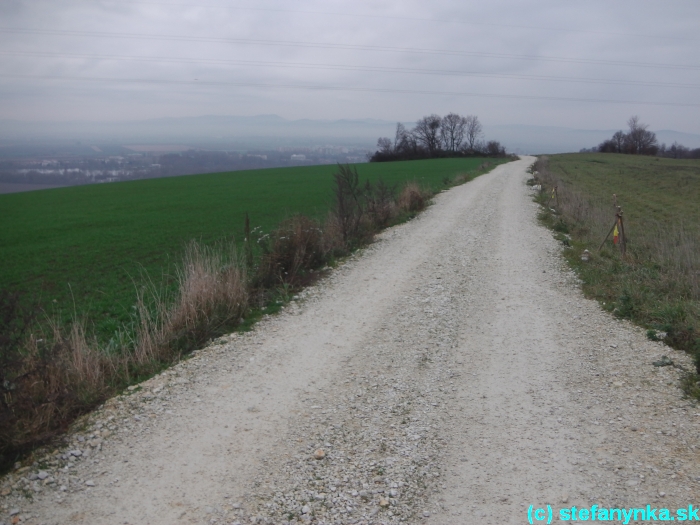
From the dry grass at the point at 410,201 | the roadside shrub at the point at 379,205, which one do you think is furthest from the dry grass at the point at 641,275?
the roadside shrub at the point at 379,205

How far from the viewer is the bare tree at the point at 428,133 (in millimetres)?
115031

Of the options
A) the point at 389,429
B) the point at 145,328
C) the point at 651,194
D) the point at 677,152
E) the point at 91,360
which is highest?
the point at 677,152

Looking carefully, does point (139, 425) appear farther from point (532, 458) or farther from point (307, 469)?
point (532, 458)

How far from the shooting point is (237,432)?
17.4 feet

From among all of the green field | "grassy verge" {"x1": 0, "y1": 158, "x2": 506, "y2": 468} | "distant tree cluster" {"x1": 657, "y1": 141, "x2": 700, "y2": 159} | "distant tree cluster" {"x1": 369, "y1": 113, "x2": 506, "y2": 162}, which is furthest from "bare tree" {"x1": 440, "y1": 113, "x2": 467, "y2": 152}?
"grassy verge" {"x1": 0, "y1": 158, "x2": 506, "y2": 468}

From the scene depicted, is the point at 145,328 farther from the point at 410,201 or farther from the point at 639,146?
the point at 639,146

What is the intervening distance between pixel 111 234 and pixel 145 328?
1819cm

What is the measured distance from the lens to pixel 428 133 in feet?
382

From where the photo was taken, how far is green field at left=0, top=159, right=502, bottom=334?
1255cm

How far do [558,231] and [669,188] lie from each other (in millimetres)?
29074

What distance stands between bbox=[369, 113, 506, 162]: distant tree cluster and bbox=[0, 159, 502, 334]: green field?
6083 cm

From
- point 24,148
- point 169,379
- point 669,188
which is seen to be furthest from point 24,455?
point 669,188

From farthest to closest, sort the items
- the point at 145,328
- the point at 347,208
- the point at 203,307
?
the point at 347,208
the point at 203,307
the point at 145,328

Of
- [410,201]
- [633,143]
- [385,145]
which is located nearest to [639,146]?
[633,143]
